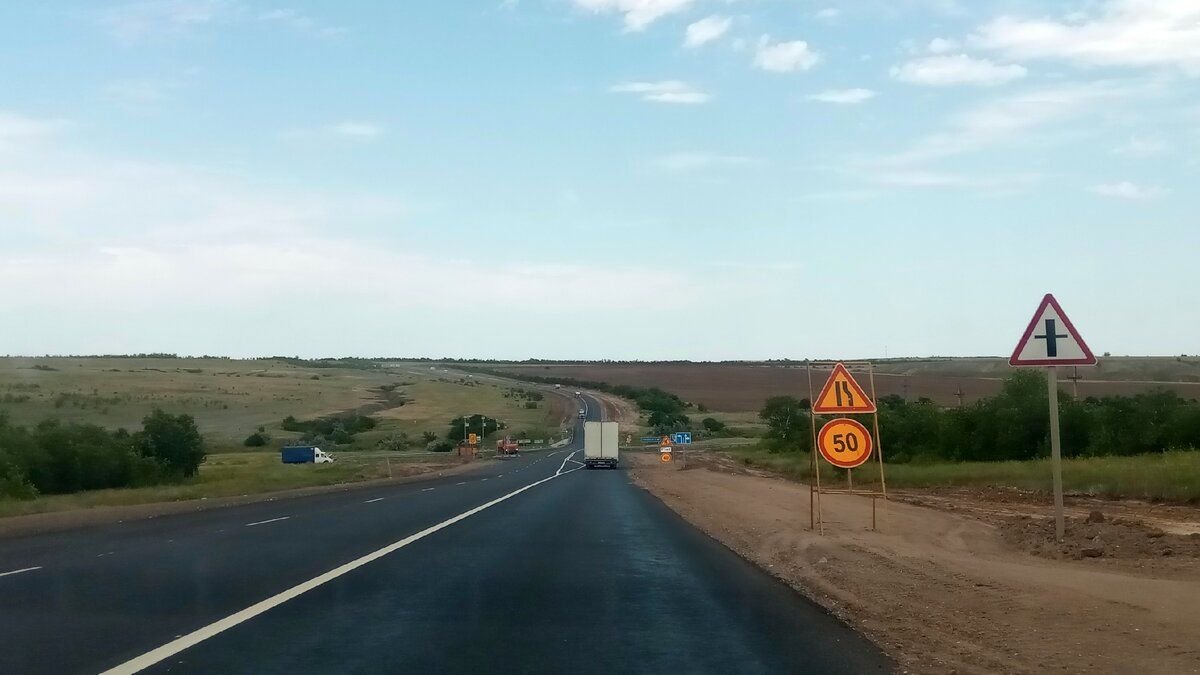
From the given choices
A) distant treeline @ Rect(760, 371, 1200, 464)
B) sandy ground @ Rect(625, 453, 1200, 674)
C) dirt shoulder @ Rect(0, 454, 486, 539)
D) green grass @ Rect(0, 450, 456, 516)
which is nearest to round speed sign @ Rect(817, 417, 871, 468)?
sandy ground @ Rect(625, 453, 1200, 674)

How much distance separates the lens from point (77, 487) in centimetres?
5100

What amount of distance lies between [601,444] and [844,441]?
57491mm

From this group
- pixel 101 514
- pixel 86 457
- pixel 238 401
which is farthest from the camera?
pixel 238 401

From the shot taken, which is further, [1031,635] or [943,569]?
[943,569]

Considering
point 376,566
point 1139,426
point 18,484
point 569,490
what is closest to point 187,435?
point 18,484

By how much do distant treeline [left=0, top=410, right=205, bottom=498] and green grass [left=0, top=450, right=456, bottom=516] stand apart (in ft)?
5.36

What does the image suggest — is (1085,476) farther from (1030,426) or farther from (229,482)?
(229,482)

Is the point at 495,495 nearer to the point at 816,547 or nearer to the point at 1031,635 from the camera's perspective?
the point at 816,547

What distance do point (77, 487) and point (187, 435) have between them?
35.8 feet

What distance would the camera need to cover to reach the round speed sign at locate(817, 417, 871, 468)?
66.5 ft

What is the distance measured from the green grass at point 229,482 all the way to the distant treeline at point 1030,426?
74.2ft

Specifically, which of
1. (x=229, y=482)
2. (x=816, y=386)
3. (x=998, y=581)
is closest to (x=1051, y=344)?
(x=998, y=581)

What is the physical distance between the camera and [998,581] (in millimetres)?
14227

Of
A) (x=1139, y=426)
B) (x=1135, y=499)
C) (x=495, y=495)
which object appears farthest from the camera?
(x=1139, y=426)
